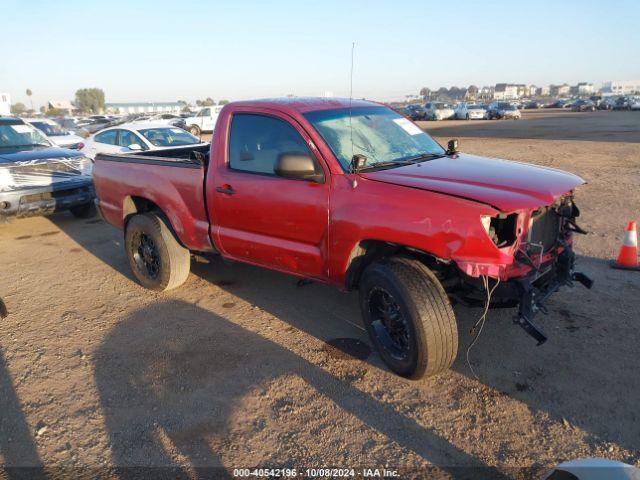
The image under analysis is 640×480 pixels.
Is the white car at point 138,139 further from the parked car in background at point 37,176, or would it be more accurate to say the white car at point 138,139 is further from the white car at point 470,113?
the white car at point 470,113

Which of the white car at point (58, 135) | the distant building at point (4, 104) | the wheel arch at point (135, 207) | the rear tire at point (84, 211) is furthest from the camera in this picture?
the distant building at point (4, 104)

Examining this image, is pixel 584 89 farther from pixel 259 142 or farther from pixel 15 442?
pixel 15 442

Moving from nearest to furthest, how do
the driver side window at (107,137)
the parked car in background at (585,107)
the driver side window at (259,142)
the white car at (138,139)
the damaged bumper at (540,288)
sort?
1. the damaged bumper at (540,288)
2. the driver side window at (259,142)
3. the white car at (138,139)
4. the driver side window at (107,137)
5. the parked car in background at (585,107)

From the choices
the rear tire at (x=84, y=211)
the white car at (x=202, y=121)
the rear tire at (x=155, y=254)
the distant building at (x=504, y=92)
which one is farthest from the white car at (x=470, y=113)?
the distant building at (x=504, y=92)

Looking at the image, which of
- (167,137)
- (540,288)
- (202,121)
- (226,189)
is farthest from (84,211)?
(202,121)

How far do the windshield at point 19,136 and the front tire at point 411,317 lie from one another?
791cm

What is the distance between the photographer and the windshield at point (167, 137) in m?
11.7

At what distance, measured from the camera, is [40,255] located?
22.9 ft

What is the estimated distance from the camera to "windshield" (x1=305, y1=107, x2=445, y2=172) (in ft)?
13.0

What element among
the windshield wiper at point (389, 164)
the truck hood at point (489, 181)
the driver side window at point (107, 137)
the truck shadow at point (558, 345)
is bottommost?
the truck shadow at point (558, 345)

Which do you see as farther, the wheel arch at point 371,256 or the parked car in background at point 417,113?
the parked car in background at point 417,113

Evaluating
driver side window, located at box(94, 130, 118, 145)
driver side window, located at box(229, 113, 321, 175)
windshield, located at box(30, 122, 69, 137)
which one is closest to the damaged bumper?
driver side window, located at box(229, 113, 321, 175)

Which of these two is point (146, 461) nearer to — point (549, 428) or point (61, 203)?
point (549, 428)

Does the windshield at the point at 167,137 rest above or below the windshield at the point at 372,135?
below
